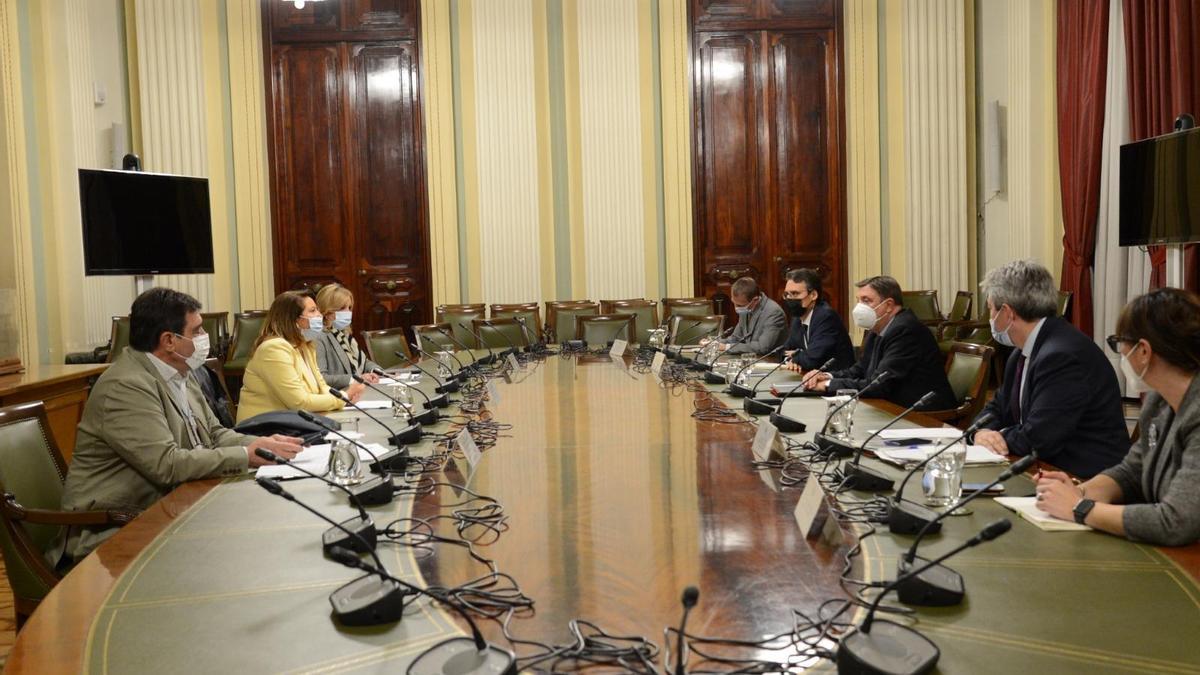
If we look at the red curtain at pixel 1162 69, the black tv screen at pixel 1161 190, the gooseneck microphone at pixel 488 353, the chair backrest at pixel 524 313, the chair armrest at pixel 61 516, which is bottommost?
the chair armrest at pixel 61 516

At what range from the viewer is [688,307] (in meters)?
8.16

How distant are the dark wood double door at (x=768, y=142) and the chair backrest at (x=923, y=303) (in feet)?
3.15

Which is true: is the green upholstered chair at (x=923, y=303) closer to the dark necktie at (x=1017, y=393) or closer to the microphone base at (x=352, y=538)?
the dark necktie at (x=1017, y=393)

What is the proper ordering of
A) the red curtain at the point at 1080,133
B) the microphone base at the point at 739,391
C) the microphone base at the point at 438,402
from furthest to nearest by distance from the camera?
the red curtain at the point at 1080,133 → the microphone base at the point at 739,391 → the microphone base at the point at 438,402

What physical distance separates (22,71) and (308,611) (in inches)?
279

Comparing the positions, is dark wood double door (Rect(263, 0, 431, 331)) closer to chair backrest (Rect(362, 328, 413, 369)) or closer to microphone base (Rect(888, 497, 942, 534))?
chair backrest (Rect(362, 328, 413, 369))

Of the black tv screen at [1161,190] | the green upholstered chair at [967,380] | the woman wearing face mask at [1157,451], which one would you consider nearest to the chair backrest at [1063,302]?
the black tv screen at [1161,190]

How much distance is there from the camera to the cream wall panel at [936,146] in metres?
9.05

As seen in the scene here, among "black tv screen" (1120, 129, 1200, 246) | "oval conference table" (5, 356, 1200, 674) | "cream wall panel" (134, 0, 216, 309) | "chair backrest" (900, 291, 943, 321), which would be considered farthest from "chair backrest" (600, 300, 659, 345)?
"oval conference table" (5, 356, 1200, 674)

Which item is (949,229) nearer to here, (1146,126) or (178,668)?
(1146,126)

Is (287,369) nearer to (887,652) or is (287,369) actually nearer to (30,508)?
(30,508)

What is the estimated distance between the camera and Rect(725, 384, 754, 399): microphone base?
4061 mm

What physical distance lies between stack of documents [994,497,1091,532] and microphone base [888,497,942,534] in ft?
0.64

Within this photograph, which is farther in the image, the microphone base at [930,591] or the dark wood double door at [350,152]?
the dark wood double door at [350,152]
